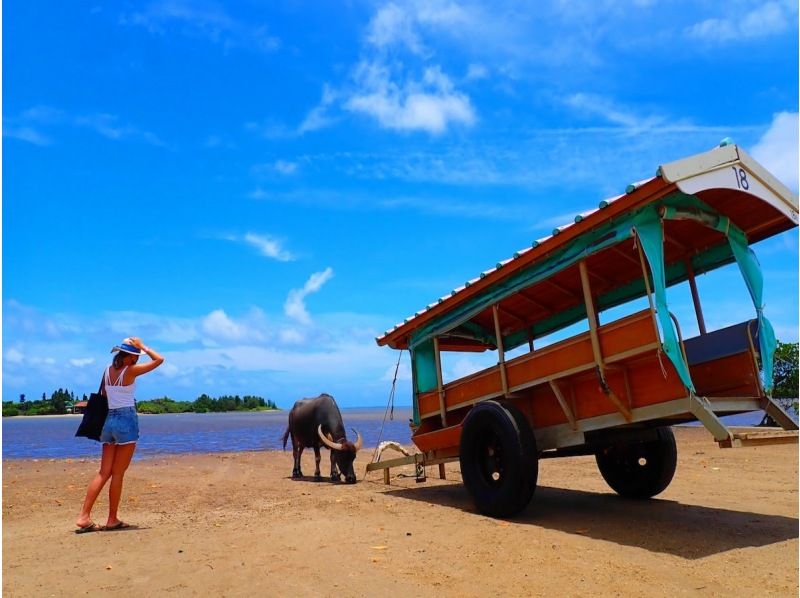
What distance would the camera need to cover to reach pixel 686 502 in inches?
294

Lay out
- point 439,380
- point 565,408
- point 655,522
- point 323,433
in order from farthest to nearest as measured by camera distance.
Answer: point 323,433 → point 439,380 → point 565,408 → point 655,522

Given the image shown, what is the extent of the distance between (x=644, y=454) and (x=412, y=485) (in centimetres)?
413

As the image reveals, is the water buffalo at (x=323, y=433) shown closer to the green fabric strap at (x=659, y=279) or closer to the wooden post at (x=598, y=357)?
the wooden post at (x=598, y=357)

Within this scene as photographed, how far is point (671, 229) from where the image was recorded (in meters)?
6.56

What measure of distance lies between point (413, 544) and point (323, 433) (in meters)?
6.97

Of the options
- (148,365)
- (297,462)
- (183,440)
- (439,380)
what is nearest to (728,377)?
(439,380)

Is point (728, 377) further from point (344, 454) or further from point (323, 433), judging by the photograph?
point (323, 433)

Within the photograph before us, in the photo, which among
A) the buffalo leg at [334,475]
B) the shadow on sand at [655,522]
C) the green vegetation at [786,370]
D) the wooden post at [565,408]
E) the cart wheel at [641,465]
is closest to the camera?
the shadow on sand at [655,522]

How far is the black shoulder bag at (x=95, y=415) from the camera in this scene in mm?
6180

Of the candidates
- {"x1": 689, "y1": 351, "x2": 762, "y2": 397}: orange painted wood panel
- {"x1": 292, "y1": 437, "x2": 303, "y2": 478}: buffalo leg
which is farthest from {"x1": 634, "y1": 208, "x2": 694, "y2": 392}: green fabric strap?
{"x1": 292, "y1": 437, "x2": 303, "y2": 478}: buffalo leg

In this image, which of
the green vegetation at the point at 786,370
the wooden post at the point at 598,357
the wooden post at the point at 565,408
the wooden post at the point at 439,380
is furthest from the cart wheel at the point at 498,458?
the green vegetation at the point at 786,370

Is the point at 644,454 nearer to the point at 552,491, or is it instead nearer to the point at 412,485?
the point at 552,491

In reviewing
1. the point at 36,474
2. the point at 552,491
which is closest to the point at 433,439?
the point at 552,491

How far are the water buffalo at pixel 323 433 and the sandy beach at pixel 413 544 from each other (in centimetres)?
182
